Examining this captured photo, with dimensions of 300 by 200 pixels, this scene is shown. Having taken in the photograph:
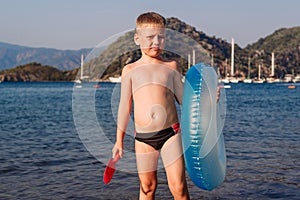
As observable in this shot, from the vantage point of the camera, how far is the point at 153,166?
15.7 feet

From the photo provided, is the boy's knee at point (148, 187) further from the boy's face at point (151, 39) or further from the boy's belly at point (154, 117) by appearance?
the boy's face at point (151, 39)

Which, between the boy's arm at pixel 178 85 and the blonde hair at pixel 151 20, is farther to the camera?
the boy's arm at pixel 178 85

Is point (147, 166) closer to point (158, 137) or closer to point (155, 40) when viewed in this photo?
point (158, 137)

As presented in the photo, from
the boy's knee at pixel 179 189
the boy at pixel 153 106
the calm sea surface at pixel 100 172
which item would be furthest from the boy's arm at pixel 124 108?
the calm sea surface at pixel 100 172

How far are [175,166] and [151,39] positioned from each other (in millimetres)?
1299

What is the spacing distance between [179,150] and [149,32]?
1.24 m

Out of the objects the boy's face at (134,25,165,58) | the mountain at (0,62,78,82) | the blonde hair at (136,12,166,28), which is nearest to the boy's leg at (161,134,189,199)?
the boy's face at (134,25,165,58)

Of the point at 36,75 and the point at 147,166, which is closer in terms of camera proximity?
the point at 147,166

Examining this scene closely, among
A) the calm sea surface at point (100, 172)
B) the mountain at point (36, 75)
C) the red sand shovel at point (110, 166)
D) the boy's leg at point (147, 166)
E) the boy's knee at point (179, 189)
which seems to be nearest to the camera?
the boy's knee at point (179, 189)

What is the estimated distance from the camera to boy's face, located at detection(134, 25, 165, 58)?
470cm

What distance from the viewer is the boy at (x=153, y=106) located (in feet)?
A: 15.5

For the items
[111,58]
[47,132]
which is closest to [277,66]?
[47,132]

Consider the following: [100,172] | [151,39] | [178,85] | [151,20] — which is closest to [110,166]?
[178,85]

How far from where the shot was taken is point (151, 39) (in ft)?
15.5
